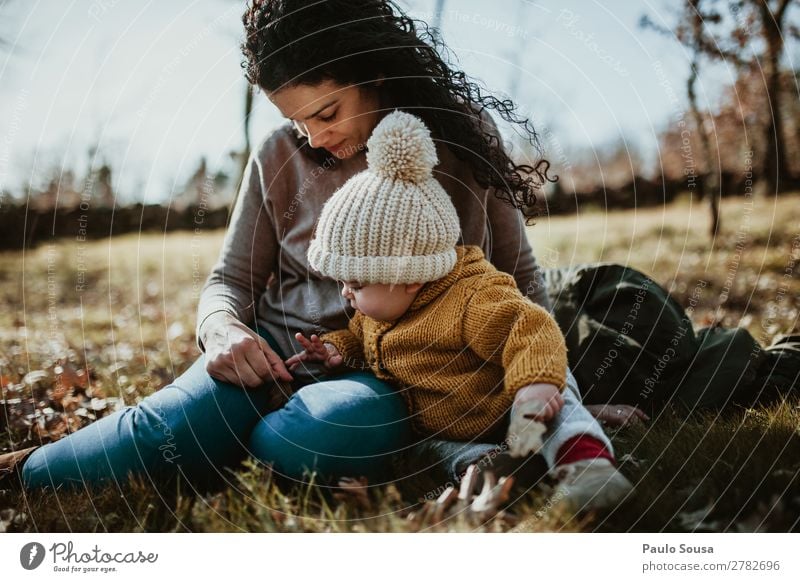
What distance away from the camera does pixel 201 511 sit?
60.2 inches

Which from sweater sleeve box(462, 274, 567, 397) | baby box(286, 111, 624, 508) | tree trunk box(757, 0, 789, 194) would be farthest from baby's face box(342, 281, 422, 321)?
tree trunk box(757, 0, 789, 194)

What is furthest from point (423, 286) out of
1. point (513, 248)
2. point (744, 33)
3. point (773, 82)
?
point (773, 82)

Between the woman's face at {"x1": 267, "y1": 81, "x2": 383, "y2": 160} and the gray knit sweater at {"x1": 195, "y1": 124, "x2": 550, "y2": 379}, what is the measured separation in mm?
102

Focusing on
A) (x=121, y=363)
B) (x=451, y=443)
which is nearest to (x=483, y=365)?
(x=451, y=443)

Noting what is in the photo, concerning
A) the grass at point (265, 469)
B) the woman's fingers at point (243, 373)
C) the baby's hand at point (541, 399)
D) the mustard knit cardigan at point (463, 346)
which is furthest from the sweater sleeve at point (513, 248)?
the woman's fingers at point (243, 373)

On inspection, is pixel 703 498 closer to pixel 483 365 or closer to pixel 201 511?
pixel 483 365

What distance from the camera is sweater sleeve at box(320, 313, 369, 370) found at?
5.90ft

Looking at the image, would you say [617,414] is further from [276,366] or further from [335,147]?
[335,147]

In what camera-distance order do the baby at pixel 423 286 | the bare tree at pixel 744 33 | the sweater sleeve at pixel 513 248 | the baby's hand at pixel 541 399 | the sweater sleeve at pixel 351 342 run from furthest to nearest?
the bare tree at pixel 744 33 < the sweater sleeve at pixel 513 248 < the sweater sleeve at pixel 351 342 < the baby at pixel 423 286 < the baby's hand at pixel 541 399

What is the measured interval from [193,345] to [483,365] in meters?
1.84

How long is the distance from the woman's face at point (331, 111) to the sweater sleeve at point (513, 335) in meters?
0.49

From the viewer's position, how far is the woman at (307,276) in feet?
5.30

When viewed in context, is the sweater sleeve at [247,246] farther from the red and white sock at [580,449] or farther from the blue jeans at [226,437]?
the red and white sock at [580,449]
